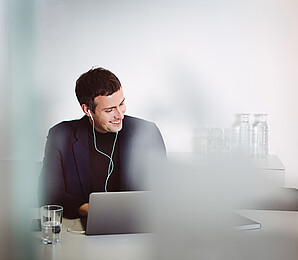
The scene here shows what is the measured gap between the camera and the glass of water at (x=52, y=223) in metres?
0.45

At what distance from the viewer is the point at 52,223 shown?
0.57 meters

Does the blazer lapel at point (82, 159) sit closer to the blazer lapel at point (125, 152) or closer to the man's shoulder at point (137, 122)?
the blazer lapel at point (125, 152)

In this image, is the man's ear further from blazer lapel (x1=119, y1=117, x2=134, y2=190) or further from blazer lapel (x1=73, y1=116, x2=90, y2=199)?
blazer lapel (x1=73, y1=116, x2=90, y2=199)

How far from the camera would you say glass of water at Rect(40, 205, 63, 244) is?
45cm

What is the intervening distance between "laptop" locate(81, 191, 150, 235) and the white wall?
4.2 inches

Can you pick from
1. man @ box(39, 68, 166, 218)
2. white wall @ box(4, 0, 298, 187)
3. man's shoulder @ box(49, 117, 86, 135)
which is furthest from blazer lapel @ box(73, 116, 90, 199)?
white wall @ box(4, 0, 298, 187)

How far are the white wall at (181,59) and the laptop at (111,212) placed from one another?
0.35ft

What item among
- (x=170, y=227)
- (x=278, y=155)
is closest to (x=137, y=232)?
(x=170, y=227)

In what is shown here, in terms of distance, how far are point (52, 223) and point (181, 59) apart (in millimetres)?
345

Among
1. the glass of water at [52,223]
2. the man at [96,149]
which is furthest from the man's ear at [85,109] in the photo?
the glass of water at [52,223]

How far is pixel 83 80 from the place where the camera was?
1.32ft

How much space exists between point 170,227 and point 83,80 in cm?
16

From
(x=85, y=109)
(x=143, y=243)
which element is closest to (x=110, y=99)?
(x=85, y=109)

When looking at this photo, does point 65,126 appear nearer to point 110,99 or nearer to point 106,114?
point 110,99
